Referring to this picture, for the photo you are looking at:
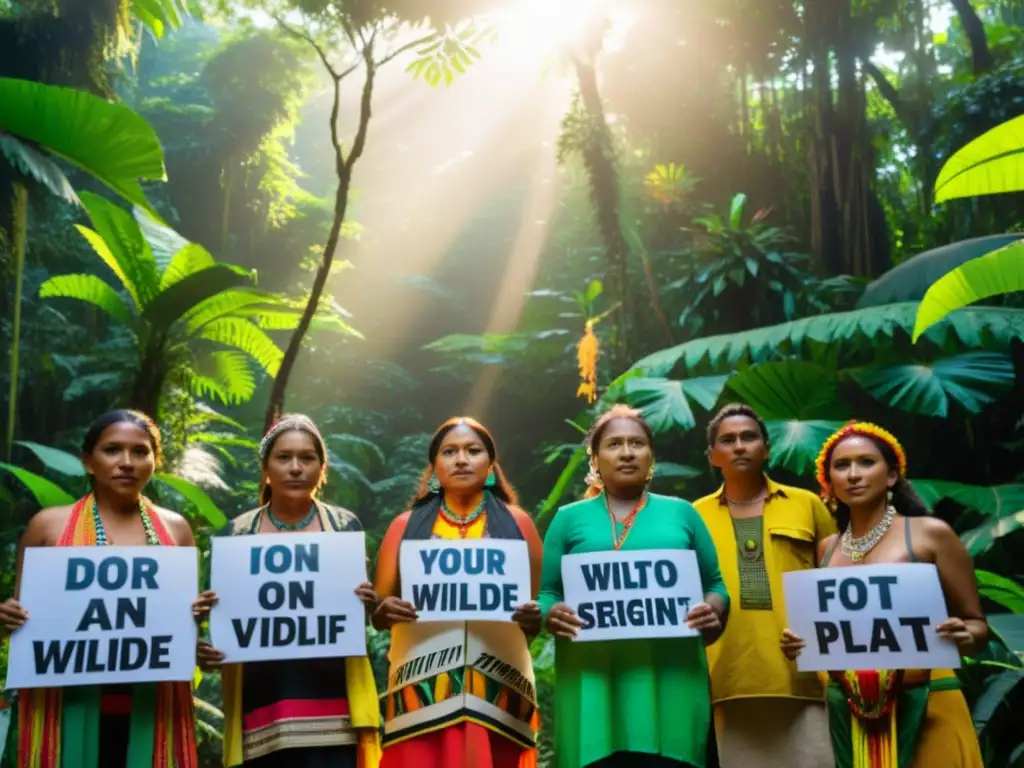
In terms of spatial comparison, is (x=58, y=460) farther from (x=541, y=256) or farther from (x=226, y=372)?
(x=541, y=256)

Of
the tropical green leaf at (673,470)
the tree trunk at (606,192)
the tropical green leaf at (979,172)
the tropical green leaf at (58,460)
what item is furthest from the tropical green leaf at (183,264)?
the tropical green leaf at (979,172)

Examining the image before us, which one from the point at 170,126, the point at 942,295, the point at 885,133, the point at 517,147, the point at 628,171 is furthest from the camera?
the point at 517,147

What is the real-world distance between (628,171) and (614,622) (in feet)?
44.2

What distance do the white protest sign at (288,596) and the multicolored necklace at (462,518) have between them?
280 mm

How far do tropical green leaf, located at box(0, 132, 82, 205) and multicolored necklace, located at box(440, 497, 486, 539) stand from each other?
503 cm

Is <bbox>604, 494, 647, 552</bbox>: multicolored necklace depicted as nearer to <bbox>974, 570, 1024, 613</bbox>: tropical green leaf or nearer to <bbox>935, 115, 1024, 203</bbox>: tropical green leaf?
<bbox>935, 115, 1024, 203</bbox>: tropical green leaf

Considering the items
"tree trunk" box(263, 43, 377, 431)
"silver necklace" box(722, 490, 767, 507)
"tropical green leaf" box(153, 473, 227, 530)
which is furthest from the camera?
"tree trunk" box(263, 43, 377, 431)

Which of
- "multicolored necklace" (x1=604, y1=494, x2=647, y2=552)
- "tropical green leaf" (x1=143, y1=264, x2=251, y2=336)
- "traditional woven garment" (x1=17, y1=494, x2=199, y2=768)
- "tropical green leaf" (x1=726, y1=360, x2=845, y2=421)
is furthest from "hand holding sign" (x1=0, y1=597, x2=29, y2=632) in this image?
"tropical green leaf" (x1=726, y1=360, x2=845, y2=421)

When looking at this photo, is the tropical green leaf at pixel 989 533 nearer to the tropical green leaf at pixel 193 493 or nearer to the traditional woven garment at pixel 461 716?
the traditional woven garment at pixel 461 716

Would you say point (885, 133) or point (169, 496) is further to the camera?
point (885, 133)

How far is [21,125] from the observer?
5.02 metres

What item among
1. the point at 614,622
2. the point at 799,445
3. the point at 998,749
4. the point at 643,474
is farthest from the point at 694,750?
the point at 799,445

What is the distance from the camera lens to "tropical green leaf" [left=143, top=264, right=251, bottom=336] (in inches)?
253

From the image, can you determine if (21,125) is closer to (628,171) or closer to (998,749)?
(998,749)
